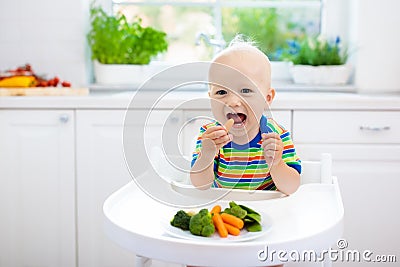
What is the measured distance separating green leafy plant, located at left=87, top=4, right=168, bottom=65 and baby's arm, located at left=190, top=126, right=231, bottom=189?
1.53 m

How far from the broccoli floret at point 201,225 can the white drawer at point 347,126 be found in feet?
4.27

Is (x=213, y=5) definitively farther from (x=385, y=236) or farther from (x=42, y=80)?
(x=385, y=236)

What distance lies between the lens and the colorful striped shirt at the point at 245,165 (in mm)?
1624

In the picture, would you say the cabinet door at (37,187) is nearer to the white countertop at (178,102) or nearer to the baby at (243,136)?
the white countertop at (178,102)

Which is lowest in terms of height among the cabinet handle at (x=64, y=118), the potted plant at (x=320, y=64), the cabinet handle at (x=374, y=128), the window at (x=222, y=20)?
the cabinet handle at (x=374, y=128)

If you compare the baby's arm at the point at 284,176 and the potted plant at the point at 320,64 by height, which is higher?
the potted plant at the point at 320,64

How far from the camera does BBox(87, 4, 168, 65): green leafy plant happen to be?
9.77ft

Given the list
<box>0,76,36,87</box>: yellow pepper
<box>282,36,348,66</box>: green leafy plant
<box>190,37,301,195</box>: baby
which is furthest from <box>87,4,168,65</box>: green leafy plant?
<box>190,37,301,195</box>: baby

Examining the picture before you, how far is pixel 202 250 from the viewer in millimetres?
1187

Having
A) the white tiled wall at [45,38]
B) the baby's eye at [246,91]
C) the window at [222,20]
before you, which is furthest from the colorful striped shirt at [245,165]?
the window at [222,20]

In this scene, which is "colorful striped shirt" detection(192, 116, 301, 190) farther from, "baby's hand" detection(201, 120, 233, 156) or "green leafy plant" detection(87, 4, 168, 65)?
"green leafy plant" detection(87, 4, 168, 65)

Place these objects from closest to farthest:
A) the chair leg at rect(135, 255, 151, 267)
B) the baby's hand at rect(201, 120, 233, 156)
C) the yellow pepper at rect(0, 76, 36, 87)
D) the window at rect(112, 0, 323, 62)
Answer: the baby's hand at rect(201, 120, 233, 156)
the chair leg at rect(135, 255, 151, 267)
the yellow pepper at rect(0, 76, 36, 87)
the window at rect(112, 0, 323, 62)

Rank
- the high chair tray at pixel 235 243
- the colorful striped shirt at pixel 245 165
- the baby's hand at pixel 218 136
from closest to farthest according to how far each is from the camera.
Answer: the high chair tray at pixel 235 243 < the baby's hand at pixel 218 136 < the colorful striped shirt at pixel 245 165

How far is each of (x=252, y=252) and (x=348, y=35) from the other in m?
2.16
